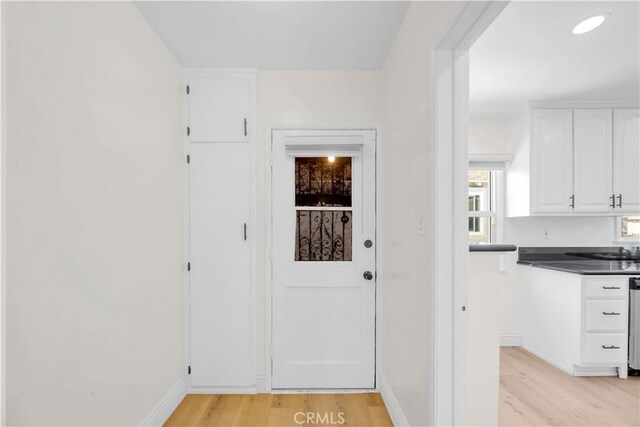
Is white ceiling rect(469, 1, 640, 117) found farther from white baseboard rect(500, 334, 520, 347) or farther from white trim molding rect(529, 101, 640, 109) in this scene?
white baseboard rect(500, 334, 520, 347)

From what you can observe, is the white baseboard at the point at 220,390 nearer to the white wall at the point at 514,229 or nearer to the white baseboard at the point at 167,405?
the white baseboard at the point at 167,405

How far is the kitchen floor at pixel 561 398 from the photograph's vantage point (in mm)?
2369

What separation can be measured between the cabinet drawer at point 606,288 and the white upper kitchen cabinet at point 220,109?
3.27 m

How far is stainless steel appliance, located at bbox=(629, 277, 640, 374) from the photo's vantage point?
3.04 meters

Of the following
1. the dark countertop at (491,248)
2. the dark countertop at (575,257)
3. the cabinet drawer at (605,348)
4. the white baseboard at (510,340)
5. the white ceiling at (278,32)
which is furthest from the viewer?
the white baseboard at (510,340)

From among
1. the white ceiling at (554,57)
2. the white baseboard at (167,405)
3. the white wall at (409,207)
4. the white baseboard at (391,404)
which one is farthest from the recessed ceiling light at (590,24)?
the white baseboard at (167,405)

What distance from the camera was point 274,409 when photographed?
246cm

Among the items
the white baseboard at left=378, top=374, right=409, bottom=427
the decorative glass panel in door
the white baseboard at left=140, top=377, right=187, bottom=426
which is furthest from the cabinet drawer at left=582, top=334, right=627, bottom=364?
the white baseboard at left=140, top=377, right=187, bottom=426

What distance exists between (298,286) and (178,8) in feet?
6.77

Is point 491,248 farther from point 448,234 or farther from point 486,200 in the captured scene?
point 486,200

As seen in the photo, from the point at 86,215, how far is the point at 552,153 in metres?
4.03

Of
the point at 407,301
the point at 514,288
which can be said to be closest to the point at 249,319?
the point at 407,301

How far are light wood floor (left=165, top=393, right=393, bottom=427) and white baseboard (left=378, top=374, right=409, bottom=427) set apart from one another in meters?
0.05

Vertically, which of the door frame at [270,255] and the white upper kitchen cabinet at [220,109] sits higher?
the white upper kitchen cabinet at [220,109]
